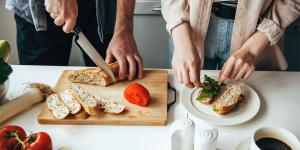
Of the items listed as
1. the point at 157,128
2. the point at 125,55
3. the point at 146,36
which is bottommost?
the point at 146,36

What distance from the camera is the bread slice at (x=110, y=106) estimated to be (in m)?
1.07

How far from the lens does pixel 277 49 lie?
4.27 ft

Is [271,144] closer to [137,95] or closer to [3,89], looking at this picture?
[137,95]

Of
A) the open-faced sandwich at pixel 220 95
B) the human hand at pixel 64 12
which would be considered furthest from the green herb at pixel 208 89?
the human hand at pixel 64 12

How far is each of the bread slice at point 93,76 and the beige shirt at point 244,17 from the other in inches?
10.9

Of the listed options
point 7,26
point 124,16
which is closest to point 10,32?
point 7,26

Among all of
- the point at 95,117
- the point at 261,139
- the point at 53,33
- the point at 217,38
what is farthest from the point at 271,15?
the point at 53,33

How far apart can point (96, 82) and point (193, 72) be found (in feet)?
1.11

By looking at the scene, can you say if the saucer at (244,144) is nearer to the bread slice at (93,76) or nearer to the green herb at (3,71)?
the bread slice at (93,76)

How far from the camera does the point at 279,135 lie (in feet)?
2.73

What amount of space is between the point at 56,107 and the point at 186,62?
0.44 meters

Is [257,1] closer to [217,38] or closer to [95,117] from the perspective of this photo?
[217,38]

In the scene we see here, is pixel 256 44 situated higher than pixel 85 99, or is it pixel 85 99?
pixel 256 44

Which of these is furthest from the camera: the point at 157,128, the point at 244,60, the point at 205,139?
the point at 244,60
